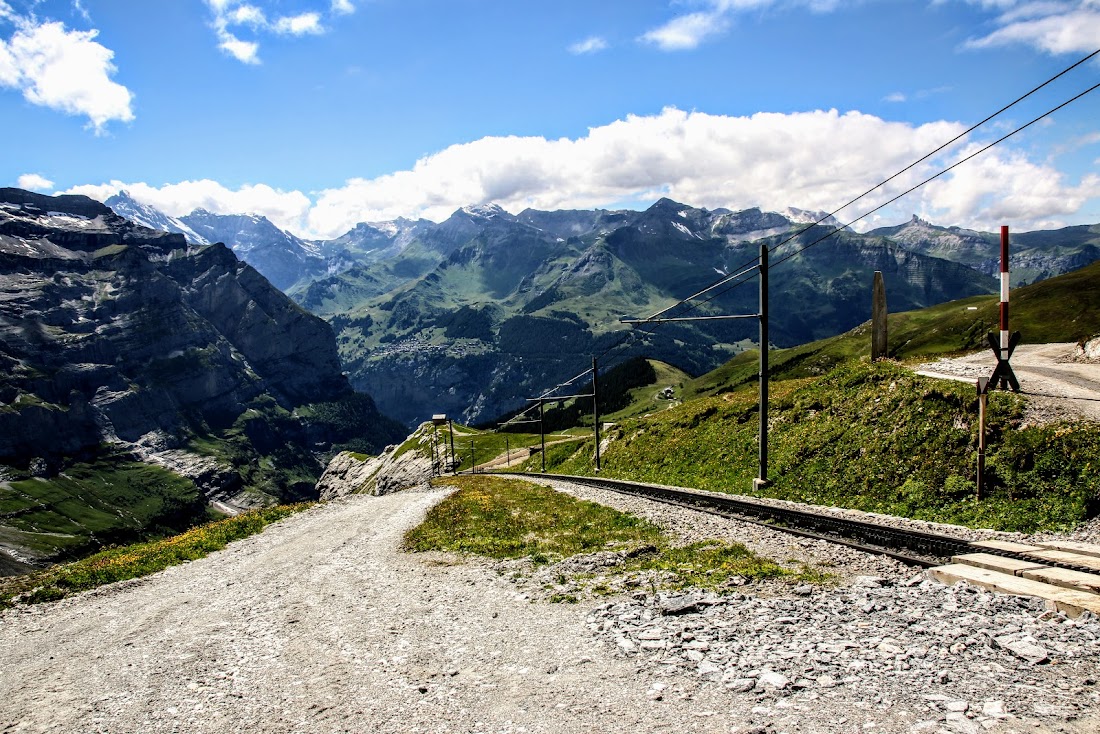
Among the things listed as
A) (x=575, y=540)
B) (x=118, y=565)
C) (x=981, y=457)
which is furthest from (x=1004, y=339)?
(x=118, y=565)

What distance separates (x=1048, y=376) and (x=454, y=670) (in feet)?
111

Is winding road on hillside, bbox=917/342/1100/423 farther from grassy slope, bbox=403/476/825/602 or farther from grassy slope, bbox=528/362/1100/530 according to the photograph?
grassy slope, bbox=403/476/825/602

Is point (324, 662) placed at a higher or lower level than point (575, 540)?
higher

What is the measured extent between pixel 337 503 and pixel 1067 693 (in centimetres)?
5032

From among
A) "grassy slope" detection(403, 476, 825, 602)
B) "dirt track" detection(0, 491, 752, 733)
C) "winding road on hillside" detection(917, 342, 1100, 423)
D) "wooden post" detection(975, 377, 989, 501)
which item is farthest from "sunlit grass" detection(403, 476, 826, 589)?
"winding road on hillside" detection(917, 342, 1100, 423)

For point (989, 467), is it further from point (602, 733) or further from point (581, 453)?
point (581, 453)

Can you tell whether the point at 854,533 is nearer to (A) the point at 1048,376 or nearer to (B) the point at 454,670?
(B) the point at 454,670

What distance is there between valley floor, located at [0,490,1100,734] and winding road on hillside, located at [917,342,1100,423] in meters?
15.1

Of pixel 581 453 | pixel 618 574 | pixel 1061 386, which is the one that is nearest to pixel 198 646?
pixel 618 574

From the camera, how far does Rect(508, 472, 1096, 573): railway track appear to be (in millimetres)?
16047

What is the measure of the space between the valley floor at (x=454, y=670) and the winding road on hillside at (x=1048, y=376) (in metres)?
15.1

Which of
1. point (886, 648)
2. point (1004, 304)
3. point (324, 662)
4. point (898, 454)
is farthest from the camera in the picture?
point (898, 454)

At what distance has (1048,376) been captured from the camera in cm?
3194

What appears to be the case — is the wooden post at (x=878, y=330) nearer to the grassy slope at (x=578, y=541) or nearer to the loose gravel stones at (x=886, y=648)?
the grassy slope at (x=578, y=541)
